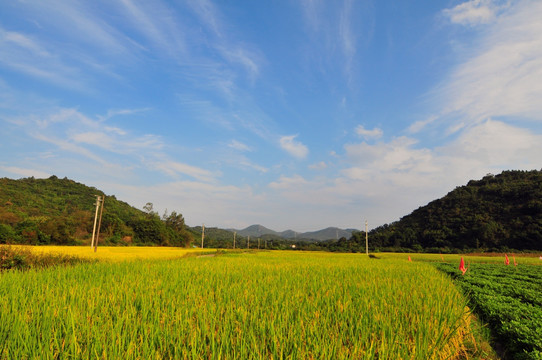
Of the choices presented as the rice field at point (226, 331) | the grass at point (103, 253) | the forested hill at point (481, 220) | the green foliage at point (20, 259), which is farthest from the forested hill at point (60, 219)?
the forested hill at point (481, 220)

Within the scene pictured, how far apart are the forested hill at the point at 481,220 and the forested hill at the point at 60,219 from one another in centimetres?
4776

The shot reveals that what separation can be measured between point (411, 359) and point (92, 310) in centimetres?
363

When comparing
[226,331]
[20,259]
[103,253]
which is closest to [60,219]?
[103,253]

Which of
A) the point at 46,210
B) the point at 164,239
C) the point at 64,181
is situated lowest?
the point at 164,239

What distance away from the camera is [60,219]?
110 ft

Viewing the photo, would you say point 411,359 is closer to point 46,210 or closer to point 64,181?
point 46,210

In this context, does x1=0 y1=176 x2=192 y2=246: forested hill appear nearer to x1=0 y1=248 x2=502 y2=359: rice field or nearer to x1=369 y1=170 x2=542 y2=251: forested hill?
x1=0 y1=248 x2=502 y2=359: rice field

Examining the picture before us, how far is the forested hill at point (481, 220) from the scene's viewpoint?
43.0 metres

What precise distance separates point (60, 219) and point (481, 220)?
64694mm

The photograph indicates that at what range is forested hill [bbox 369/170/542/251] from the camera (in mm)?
43031

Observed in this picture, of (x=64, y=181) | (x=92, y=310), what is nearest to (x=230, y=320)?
(x=92, y=310)

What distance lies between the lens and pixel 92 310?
3.41 metres

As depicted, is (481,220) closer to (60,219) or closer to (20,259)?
(20,259)

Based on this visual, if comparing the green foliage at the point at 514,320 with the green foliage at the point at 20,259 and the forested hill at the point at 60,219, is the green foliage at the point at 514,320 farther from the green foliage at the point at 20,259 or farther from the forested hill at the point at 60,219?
the forested hill at the point at 60,219
